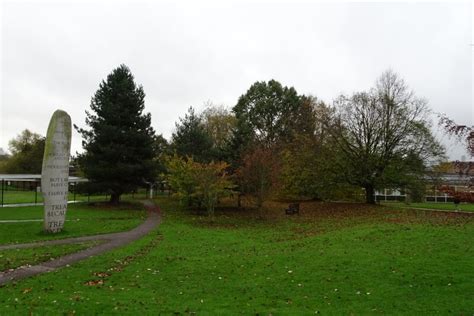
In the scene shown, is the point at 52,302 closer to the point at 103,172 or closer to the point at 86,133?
the point at 103,172

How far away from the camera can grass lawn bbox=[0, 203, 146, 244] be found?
18.7 metres

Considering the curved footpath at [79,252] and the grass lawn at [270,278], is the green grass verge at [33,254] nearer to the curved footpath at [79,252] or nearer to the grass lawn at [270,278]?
the curved footpath at [79,252]

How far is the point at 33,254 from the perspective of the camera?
13.8 metres

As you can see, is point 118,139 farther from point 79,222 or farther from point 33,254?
point 33,254

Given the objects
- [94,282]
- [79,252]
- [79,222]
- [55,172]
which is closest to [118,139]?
[79,222]

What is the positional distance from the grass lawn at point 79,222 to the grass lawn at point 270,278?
4259 millimetres

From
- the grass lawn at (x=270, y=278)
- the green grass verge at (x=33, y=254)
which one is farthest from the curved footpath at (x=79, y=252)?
the grass lawn at (x=270, y=278)

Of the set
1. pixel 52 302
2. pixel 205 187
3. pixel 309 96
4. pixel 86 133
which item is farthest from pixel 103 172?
pixel 309 96

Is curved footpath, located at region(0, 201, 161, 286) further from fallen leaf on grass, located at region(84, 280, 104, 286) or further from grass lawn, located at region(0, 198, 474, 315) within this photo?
fallen leaf on grass, located at region(84, 280, 104, 286)

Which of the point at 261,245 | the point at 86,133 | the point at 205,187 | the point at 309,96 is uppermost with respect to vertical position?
the point at 309,96

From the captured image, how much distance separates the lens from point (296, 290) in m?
9.49

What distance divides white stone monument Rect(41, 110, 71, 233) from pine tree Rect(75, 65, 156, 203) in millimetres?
11707

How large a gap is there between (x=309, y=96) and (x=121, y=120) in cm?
3072

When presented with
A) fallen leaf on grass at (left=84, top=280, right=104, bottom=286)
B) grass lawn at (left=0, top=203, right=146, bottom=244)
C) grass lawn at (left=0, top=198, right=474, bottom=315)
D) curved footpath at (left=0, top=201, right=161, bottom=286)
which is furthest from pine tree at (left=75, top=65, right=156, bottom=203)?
fallen leaf on grass at (left=84, top=280, right=104, bottom=286)
